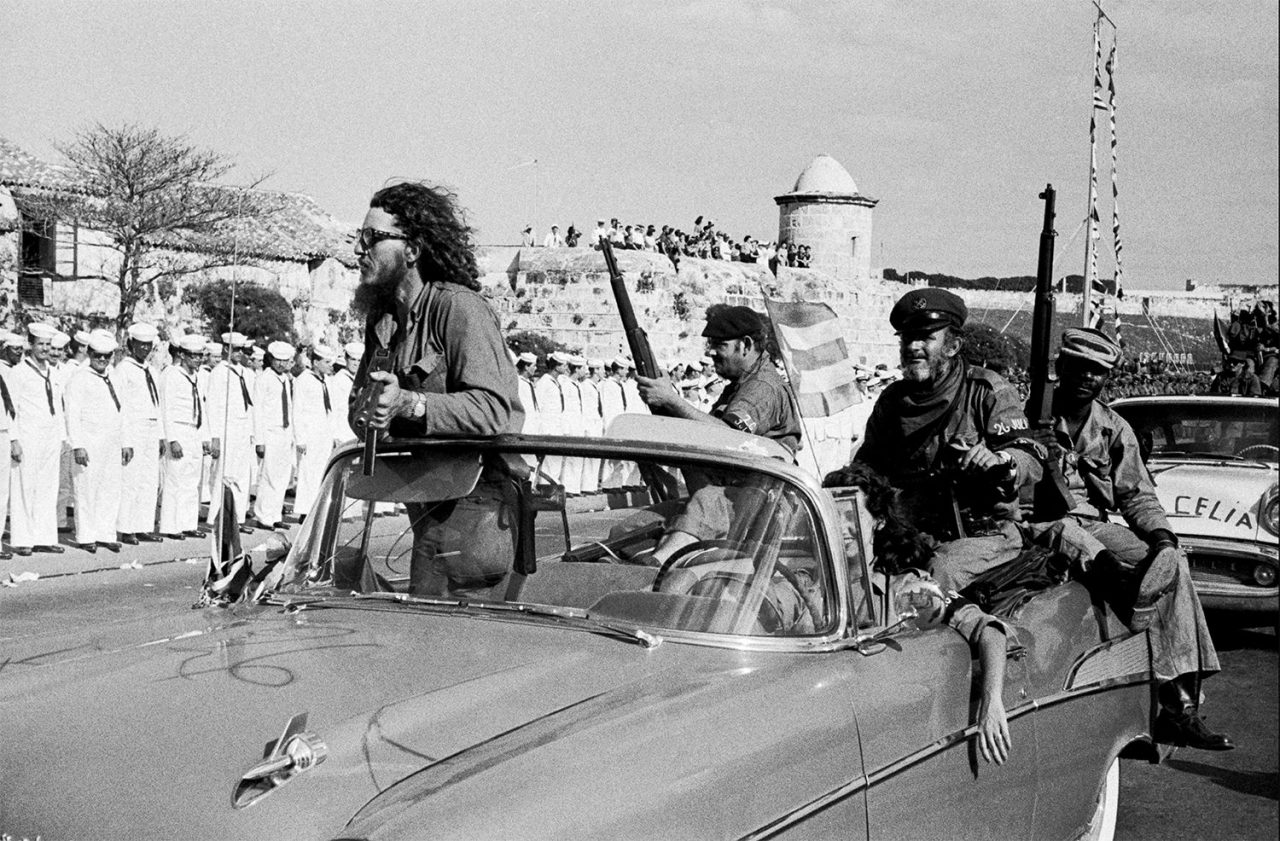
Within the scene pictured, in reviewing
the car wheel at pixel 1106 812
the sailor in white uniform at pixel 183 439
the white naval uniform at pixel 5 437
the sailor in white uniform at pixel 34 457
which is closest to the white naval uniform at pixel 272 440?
the sailor in white uniform at pixel 183 439

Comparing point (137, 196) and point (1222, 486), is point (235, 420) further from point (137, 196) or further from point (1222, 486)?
point (137, 196)

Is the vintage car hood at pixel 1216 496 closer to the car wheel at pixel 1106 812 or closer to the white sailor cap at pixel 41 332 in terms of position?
the car wheel at pixel 1106 812

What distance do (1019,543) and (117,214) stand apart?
107ft

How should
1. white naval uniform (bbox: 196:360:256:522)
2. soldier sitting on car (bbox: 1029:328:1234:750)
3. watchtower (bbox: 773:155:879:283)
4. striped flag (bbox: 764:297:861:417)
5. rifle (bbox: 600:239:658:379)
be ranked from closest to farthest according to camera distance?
soldier sitting on car (bbox: 1029:328:1234:750) → rifle (bbox: 600:239:658:379) → striped flag (bbox: 764:297:861:417) → white naval uniform (bbox: 196:360:256:522) → watchtower (bbox: 773:155:879:283)

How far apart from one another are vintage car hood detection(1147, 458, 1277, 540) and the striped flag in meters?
4.00

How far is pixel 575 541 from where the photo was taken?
163 inches

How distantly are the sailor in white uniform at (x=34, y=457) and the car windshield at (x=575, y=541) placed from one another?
923 centimetres

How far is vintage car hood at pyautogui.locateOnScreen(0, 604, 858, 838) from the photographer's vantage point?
2.66m

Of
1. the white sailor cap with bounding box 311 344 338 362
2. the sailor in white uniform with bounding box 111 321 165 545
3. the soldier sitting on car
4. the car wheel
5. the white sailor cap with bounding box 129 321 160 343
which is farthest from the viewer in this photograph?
the white sailor cap with bounding box 311 344 338 362

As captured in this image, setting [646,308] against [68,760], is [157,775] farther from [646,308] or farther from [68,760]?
[646,308]

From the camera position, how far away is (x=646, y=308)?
5625 cm

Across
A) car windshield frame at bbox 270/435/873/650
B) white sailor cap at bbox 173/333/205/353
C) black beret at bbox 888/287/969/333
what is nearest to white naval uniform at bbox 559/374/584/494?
white sailor cap at bbox 173/333/205/353

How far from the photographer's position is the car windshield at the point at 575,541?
3.74 metres

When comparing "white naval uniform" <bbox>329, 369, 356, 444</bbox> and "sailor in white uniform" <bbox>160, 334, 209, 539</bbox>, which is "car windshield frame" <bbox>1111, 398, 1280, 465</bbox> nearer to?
"sailor in white uniform" <bbox>160, 334, 209, 539</bbox>
